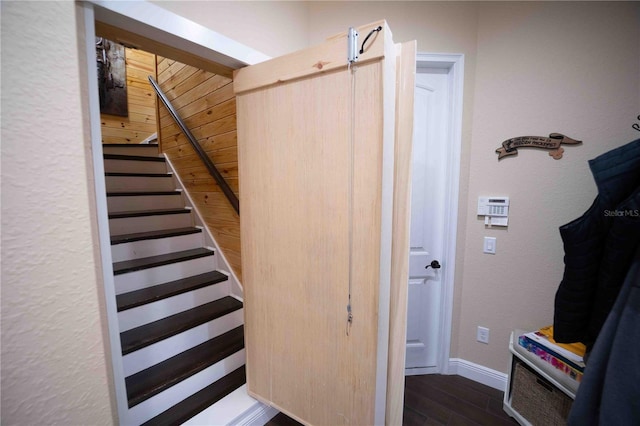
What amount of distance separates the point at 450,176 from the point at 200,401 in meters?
2.17

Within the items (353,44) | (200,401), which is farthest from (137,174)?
(353,44)

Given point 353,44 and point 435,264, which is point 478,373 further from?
point 353,44

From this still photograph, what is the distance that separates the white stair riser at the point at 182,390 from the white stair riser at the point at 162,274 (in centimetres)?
78

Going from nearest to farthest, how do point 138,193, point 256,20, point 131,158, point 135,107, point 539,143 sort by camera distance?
point 256,20, point 539,143, point 138,193, point 131,158, point 135,107

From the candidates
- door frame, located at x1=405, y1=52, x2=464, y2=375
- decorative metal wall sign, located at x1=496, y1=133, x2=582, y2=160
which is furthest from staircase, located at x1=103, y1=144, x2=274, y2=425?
decorative metal wall sign, located at x1=496, y1=133, x2=582, y2=160

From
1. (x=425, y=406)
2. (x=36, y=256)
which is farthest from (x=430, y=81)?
(x=425, y=406)

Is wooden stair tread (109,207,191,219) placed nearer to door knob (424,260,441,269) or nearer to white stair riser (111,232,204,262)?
white stair riser (111,232,204,262)

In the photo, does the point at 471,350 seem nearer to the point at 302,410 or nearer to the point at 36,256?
the point at 302,410

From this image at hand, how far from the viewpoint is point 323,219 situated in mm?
1026

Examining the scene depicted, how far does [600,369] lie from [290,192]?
4.94 ft

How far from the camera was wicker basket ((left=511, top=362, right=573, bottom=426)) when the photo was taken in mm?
1262

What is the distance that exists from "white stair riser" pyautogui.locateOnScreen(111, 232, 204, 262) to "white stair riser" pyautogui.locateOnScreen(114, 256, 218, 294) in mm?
246

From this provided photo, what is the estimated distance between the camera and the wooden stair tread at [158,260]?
178 cm

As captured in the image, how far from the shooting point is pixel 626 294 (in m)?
1.00
